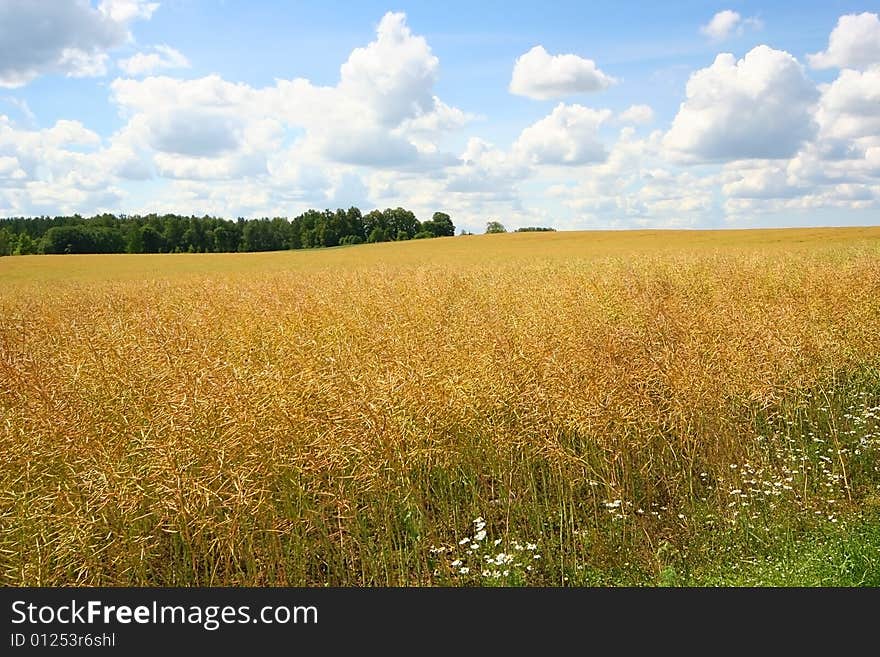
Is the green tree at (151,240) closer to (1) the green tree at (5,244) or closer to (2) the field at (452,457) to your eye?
(1) the green tree at (5,244)

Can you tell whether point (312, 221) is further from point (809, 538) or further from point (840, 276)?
point (809, 538)

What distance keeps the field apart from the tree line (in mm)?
83630

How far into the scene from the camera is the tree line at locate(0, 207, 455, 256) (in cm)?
8262

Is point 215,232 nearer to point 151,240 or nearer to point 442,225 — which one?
point 151,240

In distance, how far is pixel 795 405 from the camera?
6527 mm

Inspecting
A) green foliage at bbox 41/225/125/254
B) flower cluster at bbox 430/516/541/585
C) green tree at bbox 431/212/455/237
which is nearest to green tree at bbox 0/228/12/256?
green foliage at bbox 41/225/125/254

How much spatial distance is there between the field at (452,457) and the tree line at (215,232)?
83630mm

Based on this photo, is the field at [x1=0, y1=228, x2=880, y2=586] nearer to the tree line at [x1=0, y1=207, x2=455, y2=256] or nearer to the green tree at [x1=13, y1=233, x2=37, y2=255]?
the tree line at [x1=0, y1=207, x2=455, y2=256]

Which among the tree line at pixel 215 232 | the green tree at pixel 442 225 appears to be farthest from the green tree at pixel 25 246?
the green tree at pixel 442 225

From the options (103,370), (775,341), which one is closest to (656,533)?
(775,341)

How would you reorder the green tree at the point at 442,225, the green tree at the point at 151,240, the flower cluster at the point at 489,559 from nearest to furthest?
the flower cluster at the point at 489,559 → the green tree at the point at 151,240 → the green tree at the point at 442,225

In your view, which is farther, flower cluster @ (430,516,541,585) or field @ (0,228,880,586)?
flower cluster @ (430,516,541,585)

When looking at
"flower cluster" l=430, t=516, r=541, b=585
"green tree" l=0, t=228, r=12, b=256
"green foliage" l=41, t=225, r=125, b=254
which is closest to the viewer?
"flower cluster" l=430, t=516, r=541, b=585

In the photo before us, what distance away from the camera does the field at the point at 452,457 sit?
4.24 m
